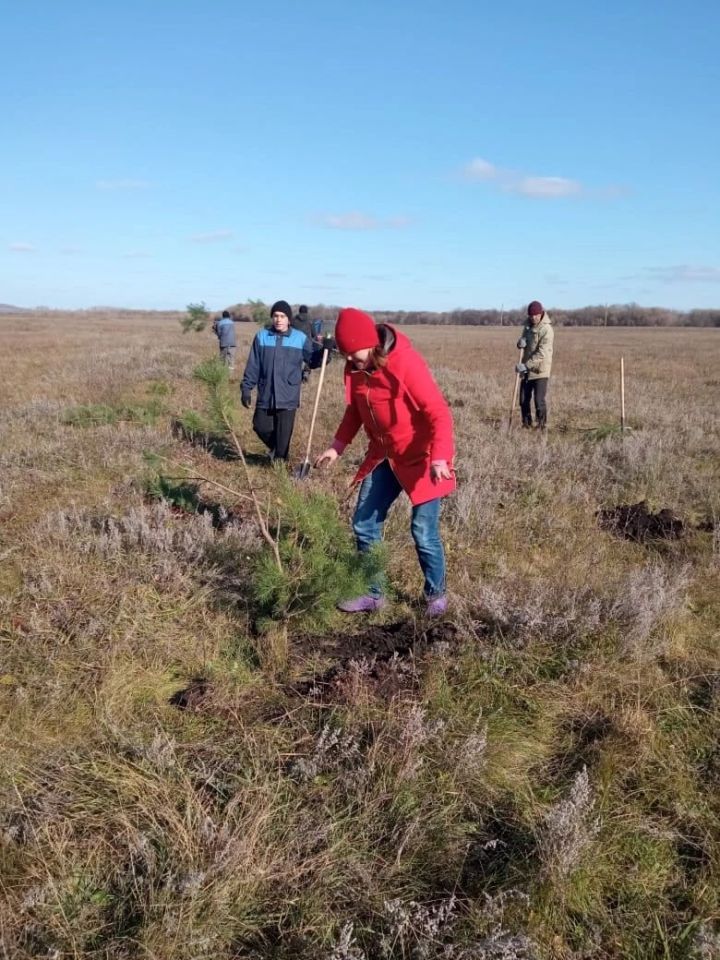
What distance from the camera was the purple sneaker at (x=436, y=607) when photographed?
Answer: 4.00 meters

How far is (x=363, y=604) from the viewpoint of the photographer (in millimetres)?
4102

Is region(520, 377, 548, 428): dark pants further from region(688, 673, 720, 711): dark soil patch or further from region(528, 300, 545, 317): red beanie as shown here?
region(688, 673, 720, 711): dark soil patch

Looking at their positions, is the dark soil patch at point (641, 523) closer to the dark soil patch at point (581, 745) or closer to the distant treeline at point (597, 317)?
the dark soil patch at point (581, 745)

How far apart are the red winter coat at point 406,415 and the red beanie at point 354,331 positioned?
15 cm

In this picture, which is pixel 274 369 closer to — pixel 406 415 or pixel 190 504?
pixel 190 504

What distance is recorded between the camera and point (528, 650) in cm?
A: 363

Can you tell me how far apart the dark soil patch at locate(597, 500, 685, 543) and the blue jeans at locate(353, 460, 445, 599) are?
7.45 feet

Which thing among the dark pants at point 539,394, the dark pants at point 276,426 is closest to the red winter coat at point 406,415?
the dark pants at point 276,426

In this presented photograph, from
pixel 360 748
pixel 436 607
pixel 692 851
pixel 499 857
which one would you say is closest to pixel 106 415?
pixel 436 607

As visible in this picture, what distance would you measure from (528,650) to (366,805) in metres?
1.45

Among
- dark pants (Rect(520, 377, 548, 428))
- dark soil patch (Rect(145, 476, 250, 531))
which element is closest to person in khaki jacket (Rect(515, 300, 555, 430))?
dark pants (Rect(520, 377, 548, 428))

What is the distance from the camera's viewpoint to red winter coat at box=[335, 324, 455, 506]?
352 cm

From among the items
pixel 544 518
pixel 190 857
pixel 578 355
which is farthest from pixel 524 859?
pixel 578 355

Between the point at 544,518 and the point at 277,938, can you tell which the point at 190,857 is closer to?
the point at 277,938
